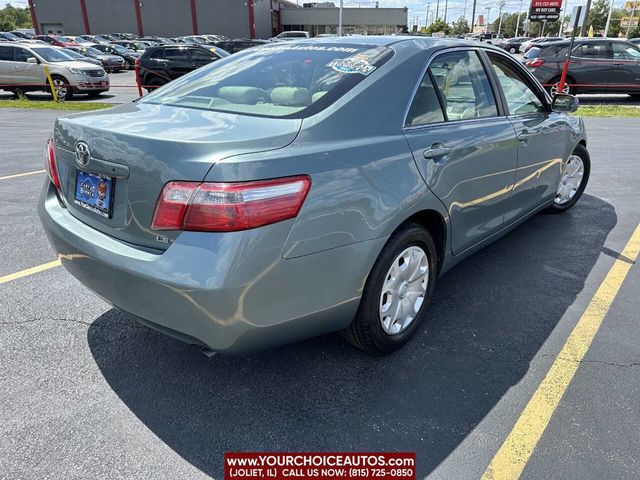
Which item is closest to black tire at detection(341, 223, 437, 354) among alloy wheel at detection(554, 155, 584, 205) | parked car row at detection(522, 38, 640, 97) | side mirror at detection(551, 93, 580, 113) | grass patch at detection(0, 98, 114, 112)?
side mirror at detection(551, 93, 580, 113)

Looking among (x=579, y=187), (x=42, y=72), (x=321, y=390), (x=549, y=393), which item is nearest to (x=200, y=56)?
(x=42, y=72)

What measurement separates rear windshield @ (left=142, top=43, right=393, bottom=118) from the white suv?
13.8 m

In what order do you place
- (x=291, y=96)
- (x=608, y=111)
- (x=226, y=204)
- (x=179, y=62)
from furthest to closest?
(x=179, y=62) → (x=608, y=111) → (x=291, y=96) → (x=226, y=204)

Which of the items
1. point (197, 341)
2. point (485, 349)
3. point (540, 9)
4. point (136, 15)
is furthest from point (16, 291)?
point (540, 9)

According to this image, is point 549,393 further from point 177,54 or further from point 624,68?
point 177,54

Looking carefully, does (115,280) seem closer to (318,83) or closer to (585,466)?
(318,83)

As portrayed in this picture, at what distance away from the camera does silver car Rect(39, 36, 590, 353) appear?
1.89m

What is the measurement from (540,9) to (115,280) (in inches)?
2707

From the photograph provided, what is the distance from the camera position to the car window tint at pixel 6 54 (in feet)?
50.5

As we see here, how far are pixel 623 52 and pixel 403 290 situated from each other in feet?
51.1

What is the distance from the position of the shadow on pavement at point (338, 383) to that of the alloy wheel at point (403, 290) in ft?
0.67

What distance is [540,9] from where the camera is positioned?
193 ft

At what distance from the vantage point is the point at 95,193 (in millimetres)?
2236

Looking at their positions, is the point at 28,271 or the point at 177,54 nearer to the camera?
the point at 28,271
